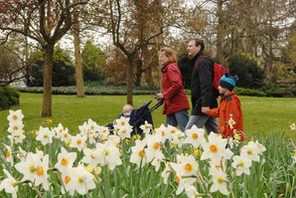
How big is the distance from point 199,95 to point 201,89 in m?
0.20

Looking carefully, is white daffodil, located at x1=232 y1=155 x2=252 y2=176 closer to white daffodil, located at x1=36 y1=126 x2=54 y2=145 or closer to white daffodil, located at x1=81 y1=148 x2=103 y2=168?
white daffodil, located at x1=81 y1=148 x2=103 y2=168

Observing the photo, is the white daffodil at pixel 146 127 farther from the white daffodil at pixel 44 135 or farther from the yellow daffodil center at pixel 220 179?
the yellow daffodil center at pixel 220 179

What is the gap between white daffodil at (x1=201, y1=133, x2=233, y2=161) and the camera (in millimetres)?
1310

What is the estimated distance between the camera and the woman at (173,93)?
4451 mm

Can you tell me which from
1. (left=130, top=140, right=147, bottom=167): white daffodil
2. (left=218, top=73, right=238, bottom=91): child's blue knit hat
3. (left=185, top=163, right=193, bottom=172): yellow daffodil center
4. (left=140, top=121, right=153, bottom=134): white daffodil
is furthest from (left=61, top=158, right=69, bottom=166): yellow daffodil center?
(left=218, top=73, right=238, bottom=91): child's blue knit hat

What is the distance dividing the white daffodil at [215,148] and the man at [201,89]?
107 inches

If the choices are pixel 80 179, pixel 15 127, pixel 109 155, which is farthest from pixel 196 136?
pixel 15 127

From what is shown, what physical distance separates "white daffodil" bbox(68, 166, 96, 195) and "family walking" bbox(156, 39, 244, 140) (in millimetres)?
2723

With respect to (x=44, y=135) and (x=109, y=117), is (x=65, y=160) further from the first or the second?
(x=109, y=117)

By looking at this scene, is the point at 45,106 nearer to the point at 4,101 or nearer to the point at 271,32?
the point at 4,101

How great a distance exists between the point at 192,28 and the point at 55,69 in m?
22.6

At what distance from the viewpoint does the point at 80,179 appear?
1109 millimetres

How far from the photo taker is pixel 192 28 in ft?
40.8

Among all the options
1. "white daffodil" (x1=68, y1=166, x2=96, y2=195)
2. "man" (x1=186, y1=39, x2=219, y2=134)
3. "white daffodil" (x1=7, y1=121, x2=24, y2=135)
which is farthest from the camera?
"man" (x1=186, y1=39, x2=219, y2=134)
